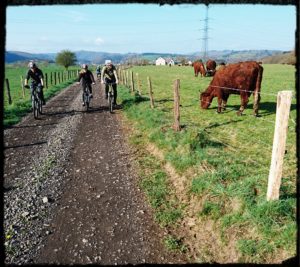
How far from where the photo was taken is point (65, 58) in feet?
401

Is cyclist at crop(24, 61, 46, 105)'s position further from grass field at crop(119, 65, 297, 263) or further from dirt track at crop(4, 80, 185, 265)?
grass field at crop(119, 65, 297, 263)

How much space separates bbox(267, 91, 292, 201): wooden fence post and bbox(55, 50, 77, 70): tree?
123796 millimetres

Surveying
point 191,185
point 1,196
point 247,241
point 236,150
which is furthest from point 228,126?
point 1,196

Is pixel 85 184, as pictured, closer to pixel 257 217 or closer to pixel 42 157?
pixel 42 157

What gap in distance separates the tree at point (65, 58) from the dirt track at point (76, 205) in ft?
381

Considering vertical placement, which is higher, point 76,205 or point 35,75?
point 35,75

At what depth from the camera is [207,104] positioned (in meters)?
16.5

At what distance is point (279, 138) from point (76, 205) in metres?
4.11

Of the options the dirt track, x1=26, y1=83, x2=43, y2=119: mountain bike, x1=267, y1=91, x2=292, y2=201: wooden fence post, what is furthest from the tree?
x1=267, y1=91, x2=292, y2=201: wooden fence post

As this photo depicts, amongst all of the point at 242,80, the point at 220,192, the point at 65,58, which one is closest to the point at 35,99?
the point at 242,80

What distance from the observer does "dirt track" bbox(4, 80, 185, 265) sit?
4973mm

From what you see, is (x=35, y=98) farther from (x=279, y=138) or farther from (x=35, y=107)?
(x=279, y=138)

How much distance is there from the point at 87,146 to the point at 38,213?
4688 millimetres

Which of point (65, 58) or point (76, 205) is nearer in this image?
point (76, 205)
